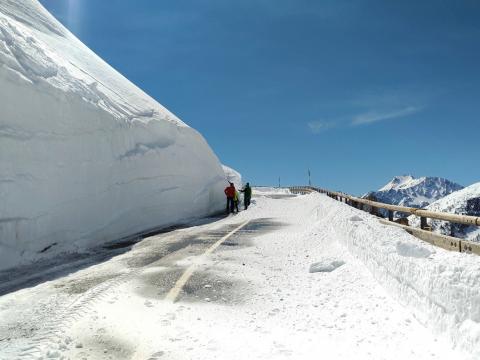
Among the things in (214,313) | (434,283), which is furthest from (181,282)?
(434,283)

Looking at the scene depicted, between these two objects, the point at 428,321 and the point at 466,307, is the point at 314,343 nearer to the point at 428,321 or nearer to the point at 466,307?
the point at 428,321

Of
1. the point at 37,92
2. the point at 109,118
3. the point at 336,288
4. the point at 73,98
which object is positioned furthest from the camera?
the point at 109,118

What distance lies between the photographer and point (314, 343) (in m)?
5.04

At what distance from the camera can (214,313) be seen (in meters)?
6.08

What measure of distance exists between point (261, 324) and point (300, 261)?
4.11 meters

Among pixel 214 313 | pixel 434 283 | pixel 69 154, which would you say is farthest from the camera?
pixel 69 154

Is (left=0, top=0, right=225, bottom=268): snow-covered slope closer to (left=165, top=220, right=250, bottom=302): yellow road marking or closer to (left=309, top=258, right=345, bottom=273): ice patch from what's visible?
(left=165, top=220, right=250, bottom=302): yellow road marking

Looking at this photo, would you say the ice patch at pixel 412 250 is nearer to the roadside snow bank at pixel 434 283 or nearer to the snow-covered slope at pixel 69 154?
the roadside snow bank at pixel 434 283

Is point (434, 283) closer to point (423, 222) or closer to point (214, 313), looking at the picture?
point (214, 313)

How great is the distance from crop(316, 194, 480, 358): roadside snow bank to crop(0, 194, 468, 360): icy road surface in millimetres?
188

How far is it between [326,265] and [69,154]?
935 centimetres

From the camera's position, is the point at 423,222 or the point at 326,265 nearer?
the point at 326,265

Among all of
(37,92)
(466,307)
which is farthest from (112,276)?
(37,92)

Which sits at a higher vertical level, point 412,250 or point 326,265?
point 412,250
